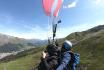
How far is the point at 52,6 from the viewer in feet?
55.2

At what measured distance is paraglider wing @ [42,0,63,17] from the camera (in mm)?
16431

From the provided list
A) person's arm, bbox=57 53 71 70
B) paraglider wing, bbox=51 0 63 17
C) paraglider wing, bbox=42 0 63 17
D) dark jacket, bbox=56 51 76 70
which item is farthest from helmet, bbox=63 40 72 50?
paraglider wing, bbox=51 0 63 17

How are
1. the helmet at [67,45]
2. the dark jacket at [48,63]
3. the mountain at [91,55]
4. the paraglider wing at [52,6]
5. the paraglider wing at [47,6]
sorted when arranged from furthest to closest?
the mountain at [91,55] < the paraglider wing at [52,6] < the paraglider wing at [47,6] < the helmet at [67,45] < the dark jacket at [48,63]

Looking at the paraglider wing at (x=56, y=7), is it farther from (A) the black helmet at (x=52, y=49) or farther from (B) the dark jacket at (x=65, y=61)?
(B) the dark jacket at (x=65, y=61)

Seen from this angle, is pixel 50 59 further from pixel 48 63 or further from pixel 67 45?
pixel 67 45

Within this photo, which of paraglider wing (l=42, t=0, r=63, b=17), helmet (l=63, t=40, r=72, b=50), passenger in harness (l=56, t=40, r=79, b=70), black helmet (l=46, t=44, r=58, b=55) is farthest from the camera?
paraglider wing (l=42, t=0, r=63, b=17)

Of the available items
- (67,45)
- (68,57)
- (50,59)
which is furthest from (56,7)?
(68,57)

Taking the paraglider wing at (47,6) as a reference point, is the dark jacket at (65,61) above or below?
below

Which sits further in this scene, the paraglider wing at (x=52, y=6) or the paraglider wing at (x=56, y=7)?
the paraglider wing at (x=56, y=7)

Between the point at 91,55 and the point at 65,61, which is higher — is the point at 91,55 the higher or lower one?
the lower one

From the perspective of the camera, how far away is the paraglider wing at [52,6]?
16.4m

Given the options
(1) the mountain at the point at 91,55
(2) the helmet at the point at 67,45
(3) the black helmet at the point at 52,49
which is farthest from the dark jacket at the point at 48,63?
(1) the mountain at the point at 91,55

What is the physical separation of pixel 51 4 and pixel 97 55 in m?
103

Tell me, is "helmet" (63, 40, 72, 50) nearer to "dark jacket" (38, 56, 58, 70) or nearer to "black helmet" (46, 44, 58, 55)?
"black helmet" (46, 44, 58, 55)
